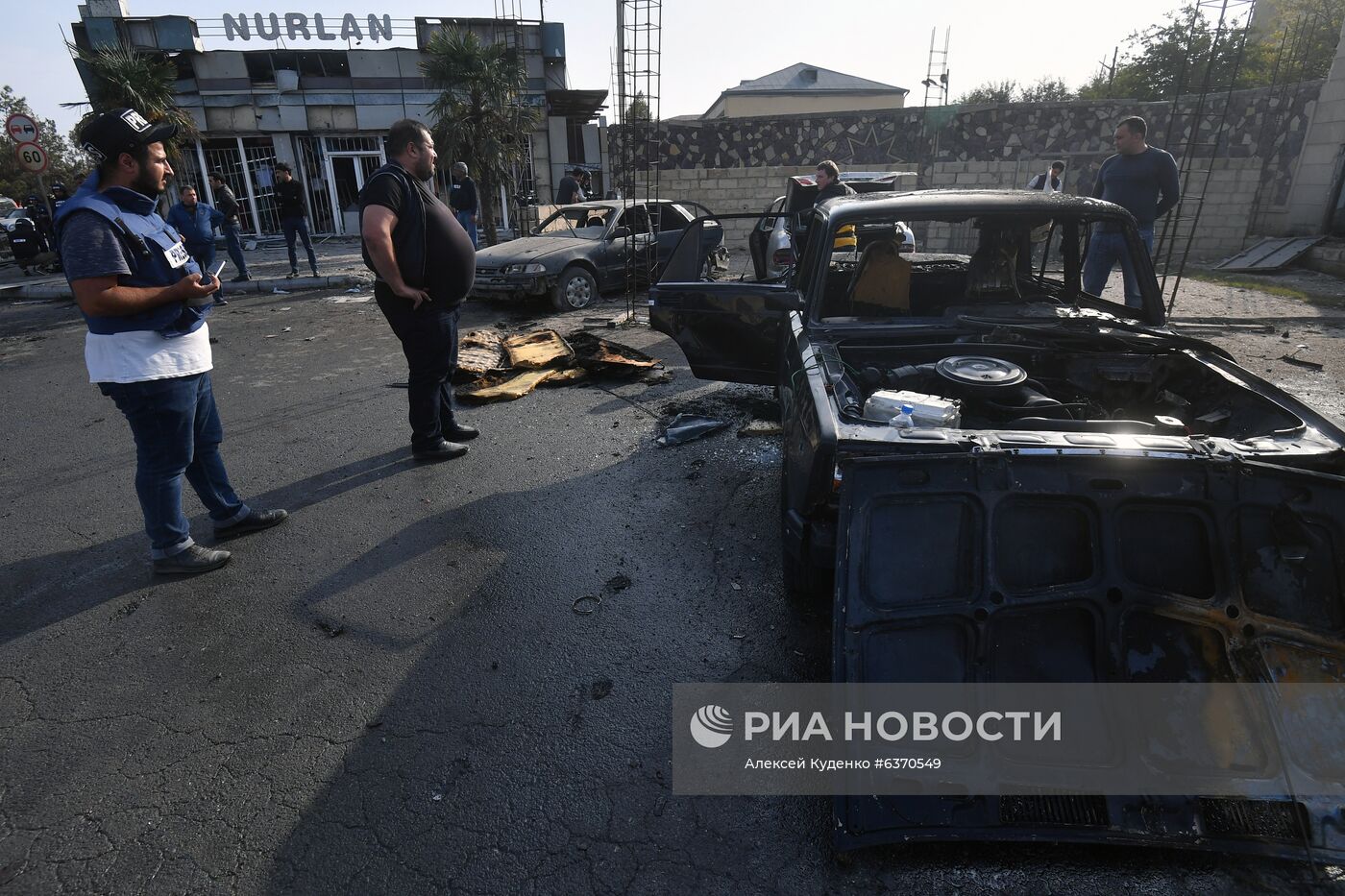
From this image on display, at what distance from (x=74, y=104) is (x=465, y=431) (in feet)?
60.9

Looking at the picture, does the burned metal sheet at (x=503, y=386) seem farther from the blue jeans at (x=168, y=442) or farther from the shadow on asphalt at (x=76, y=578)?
the blue jeans at (x=168, y=442)

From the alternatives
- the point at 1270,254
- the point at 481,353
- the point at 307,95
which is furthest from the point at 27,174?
the point at 1270,254

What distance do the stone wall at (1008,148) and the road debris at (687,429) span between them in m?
8.26

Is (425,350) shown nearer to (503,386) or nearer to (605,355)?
(503,386)

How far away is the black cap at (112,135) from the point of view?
279cm

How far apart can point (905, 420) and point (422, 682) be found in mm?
2069

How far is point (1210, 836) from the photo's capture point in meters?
1.73

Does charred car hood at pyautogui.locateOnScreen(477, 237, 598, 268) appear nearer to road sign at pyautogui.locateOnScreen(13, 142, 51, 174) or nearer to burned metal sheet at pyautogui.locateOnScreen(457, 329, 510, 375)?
burned metal sheet at pyautogui.locateOnScreen(457, 329, 510, 375)

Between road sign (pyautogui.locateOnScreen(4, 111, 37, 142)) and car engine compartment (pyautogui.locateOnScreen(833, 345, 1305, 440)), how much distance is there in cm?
1411

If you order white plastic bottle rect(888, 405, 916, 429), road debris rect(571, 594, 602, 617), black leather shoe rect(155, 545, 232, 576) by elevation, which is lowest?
road debris rect(571, 594, 602, 617)

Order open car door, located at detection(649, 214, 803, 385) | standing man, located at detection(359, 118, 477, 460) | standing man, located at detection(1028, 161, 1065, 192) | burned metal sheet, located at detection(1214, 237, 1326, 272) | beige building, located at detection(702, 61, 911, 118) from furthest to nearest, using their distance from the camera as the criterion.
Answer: beige building, located at detection(702, 61, 911, 118) → burned metal sheet, located at detection(1214, 237, 1326, 272) → standing man, located at detection(1028, 161, 1065, 192) → open car door, located at detection(649, 214, 803, 385) → standing man, located at detection(359, 118, 477, 460)

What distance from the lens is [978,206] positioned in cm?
338

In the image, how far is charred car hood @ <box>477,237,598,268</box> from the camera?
900cm

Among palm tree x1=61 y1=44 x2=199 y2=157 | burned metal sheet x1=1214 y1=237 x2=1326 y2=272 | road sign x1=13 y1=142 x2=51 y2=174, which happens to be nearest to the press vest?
road sign x1=13 y1=142 x2=51 y2=174
